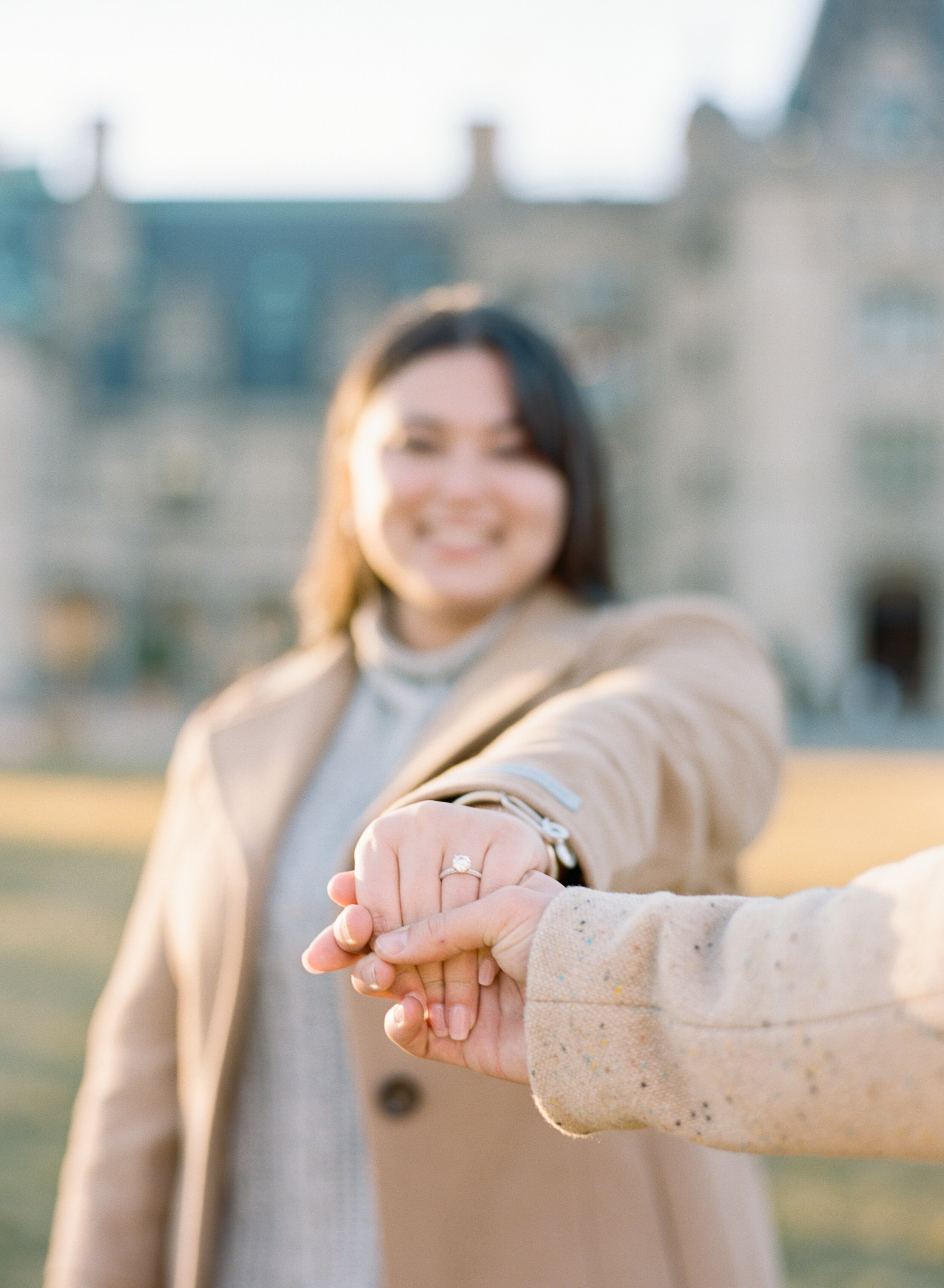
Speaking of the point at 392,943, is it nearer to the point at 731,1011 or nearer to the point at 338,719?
the point at 731,1011

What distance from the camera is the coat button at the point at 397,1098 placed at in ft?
4.93

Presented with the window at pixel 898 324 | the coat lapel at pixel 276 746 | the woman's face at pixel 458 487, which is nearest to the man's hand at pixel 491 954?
the coat lapel at pixel 276 746

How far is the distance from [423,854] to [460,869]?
35 millimetres

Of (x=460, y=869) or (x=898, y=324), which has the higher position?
(x=898, y=324)

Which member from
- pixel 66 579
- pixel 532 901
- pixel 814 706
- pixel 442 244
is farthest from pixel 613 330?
pixel 532 901

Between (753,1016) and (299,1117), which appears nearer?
(753,1016)

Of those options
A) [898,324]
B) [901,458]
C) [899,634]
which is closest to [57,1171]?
[901,458]

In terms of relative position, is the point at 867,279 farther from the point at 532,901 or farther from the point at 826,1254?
the point at 532,901

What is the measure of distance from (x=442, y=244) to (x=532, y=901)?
33613mm

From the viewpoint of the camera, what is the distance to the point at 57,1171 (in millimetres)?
3691

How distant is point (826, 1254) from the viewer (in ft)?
10.8

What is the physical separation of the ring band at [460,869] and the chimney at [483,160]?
3259cm

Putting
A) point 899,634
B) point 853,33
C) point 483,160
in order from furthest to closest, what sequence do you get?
1. point 483,160
2. point 853,33
3. point 899,634

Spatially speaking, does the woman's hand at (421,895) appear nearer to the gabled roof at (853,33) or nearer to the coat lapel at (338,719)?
the coat lapel at (338,719)
